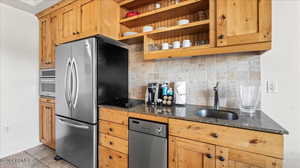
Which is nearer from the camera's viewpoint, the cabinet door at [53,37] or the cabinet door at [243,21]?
the cabinet door at [243,21]

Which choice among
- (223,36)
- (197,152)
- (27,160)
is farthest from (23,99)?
(223,36)

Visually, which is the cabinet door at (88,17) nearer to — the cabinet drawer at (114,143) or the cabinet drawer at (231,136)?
the cabinet drawer at (114,143)

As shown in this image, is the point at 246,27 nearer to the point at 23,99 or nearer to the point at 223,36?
the point at 223,36

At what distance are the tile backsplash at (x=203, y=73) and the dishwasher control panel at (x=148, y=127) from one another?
2.37 ft

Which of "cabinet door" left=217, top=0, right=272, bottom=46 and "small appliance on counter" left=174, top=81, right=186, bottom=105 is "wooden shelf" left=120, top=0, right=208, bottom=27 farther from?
"small appliance on counter" left=174, top=81, right=186, bottom=105

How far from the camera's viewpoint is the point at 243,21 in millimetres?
1194

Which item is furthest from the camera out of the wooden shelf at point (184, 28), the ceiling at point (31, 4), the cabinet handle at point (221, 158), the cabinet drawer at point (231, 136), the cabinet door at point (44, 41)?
the cabinet door at point (44, 41)

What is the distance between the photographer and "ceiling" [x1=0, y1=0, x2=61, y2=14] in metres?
2.09

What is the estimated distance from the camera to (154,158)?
124 centimetres

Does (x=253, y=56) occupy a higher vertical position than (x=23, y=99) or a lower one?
higher

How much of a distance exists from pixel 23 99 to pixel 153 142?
8.40 feet

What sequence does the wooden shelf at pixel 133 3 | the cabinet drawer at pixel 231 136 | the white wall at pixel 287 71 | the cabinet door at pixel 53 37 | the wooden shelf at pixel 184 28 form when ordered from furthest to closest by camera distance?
1. the cabinet door at pixel 53 37
2. the wooden shelf at pixel 133 3
3. the wooden shelf at pixel 184 28
4. the white wall at pixel 287 71
5. the cabinet drawer at pixel 231 136

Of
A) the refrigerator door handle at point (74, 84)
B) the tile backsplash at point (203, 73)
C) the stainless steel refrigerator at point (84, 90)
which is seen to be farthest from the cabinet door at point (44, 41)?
the tile backsplash at point (203, 73)

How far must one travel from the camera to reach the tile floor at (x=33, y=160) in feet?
6.24
